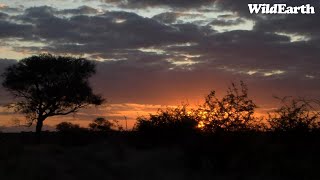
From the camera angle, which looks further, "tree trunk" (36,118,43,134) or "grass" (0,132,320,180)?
"tree trunk" (36,118,43,134)

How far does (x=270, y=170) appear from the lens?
52.6ft

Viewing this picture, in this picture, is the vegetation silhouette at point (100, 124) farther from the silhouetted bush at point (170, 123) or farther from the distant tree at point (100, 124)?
the silhouetted bush at point (170, 123)

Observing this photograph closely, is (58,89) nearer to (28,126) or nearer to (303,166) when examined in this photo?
(28,126)

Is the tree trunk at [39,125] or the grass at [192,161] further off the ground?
the grass at [192,161]

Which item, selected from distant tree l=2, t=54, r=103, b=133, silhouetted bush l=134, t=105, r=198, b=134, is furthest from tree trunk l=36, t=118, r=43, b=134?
silhouetted bush l=134, t=105, r=198, b=134

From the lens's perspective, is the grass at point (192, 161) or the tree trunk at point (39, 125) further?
the tree trunk at point (39, 125)

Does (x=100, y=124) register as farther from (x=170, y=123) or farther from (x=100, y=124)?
(x=170, y=123)

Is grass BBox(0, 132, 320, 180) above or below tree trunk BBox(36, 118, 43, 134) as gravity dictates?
above

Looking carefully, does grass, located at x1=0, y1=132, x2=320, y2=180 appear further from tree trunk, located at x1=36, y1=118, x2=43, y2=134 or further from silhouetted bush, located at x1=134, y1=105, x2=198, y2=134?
tree trunk, located at x1=36, y1=118, x2=43, y2=134

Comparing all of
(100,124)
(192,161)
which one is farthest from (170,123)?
(100,124)

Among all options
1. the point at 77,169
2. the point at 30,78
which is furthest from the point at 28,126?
the point at 77,169

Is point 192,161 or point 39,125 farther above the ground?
point 192,161

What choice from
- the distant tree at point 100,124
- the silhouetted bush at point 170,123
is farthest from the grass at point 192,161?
the distant tree at point 100,124

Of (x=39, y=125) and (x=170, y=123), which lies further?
(x=39, y=125)
